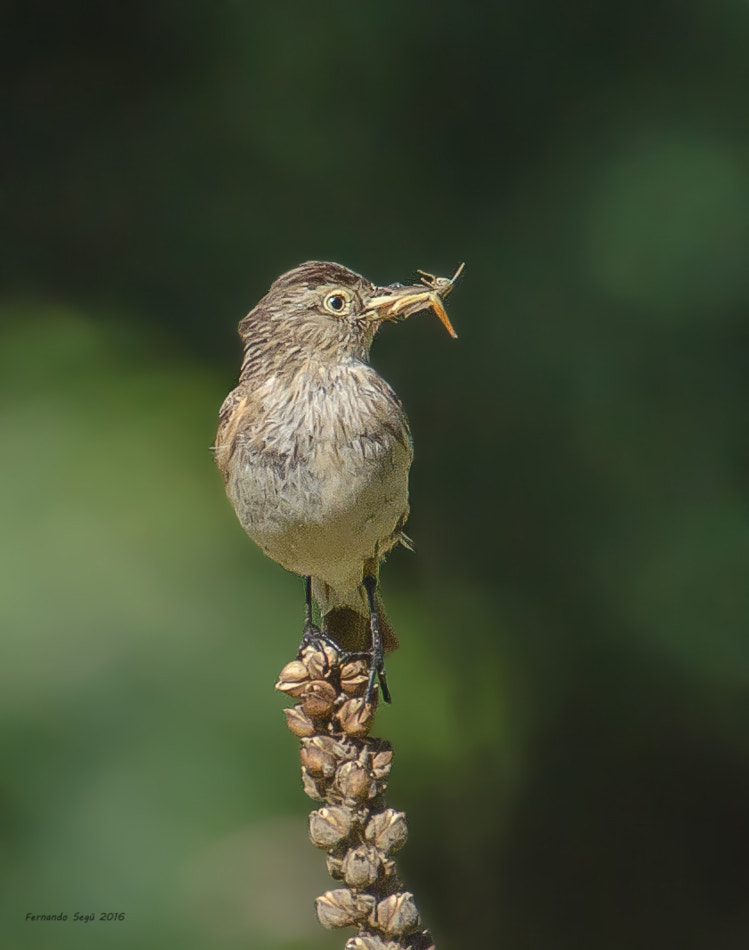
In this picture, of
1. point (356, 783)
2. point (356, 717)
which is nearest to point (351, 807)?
point (356, 783)

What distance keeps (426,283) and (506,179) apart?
264 cm

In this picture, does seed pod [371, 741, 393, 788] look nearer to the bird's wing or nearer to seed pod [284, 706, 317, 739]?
seed pod [284, 706, 317, 739]

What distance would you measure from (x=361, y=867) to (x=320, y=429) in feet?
2.38

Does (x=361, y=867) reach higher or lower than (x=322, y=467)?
lower

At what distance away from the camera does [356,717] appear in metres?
1.82

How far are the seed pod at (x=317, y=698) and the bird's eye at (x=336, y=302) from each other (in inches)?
24.9

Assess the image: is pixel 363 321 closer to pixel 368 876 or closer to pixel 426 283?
pixel 426 283

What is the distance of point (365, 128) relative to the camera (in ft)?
14.8

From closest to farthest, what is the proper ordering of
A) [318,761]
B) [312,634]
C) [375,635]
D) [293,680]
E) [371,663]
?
[318,761], [293,680], [371,663], [375,635], [312,634]

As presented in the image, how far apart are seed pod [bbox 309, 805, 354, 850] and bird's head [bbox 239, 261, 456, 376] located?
0.79 meters

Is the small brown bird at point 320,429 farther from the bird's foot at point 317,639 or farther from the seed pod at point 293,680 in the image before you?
the seed pod at point 293,680

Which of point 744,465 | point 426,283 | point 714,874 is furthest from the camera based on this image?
point 714,874

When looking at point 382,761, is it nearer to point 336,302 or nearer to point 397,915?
point 397,915

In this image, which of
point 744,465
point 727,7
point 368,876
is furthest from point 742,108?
point 368,876
